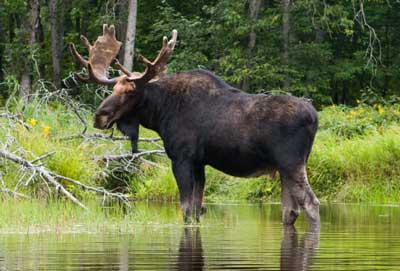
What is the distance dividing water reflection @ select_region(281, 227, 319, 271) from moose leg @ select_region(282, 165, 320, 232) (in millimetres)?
630

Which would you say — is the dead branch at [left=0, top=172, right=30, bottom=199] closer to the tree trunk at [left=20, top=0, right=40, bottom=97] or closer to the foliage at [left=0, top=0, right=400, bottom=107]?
the foliage at [left=0, top=0, right=400, bottom=107]

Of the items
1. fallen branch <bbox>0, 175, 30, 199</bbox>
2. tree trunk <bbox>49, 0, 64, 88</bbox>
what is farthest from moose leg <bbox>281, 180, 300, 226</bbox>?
tree trunk <bbox>49, 0, 64, 88</bbox>

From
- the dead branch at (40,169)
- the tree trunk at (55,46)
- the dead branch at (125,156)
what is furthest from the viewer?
the tree trunk at (55,46)

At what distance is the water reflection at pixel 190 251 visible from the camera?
938cm


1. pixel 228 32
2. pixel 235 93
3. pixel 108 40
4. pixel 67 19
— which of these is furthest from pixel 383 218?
pixel 67 19

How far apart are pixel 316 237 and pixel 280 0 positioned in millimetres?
25703

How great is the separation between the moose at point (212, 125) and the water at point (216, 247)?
59cm

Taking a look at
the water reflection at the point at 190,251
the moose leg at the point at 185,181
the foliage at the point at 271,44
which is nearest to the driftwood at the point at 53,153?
the moose leg at the point at 185,181

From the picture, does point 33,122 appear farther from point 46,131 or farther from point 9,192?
point 9,192

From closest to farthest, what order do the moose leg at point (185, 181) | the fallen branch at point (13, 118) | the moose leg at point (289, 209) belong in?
the moose leg at point (289, 209) < the moose leg at point (185, 181) < the fallen branch at point (13, 118)

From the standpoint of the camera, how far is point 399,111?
1070 inches

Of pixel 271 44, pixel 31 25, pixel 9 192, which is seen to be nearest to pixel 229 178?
pixel 9 192

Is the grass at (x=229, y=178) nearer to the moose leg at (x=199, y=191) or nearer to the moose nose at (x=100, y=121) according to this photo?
the moose nose at (x=100, y=121)

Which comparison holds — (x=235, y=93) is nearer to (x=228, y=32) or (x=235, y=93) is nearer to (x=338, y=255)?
(x=338, y=255)
